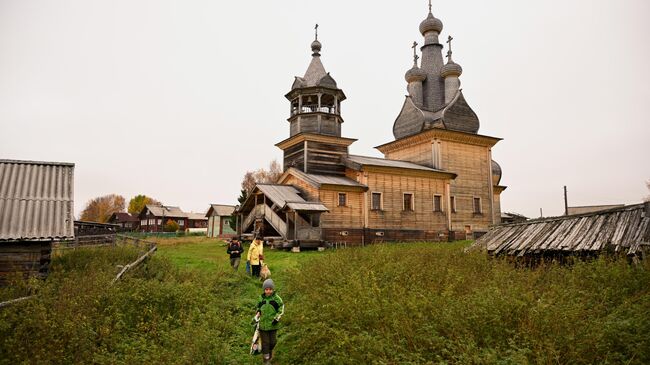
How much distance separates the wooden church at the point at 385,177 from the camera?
80.6 ft

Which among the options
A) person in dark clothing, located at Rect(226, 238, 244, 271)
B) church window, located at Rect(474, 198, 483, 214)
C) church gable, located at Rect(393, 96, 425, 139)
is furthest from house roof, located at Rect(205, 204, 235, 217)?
person in dark clothing, located at Rect(226, 238, 244, 271)

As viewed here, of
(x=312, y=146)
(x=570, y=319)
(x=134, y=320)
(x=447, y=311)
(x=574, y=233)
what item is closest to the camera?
(x=570, y=319)

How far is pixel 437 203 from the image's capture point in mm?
29219

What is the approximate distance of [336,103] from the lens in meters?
28.7

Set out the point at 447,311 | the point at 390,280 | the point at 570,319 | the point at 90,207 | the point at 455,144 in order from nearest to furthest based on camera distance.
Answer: the point at 570,319, the point at 447,311, the point at 390,280, the point at 455,144, the point at 90,207

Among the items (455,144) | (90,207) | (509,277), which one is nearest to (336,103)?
(455,144)

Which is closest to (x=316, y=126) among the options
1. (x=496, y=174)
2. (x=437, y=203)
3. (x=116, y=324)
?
(x=437, y=203)

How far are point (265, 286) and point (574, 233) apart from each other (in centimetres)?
904

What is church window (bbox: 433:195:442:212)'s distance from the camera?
94.9ft

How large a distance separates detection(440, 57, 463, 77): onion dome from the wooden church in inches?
3.5

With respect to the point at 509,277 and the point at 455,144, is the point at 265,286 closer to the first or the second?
the point at 509,277

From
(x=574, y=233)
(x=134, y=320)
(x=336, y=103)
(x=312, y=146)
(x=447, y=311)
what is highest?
(x=336, y=103)

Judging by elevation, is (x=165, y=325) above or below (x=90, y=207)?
below

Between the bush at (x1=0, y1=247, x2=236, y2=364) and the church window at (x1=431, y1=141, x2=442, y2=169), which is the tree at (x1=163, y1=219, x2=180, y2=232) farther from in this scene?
the bush at (x1=0, y1=247, x2=236, y2=364)
